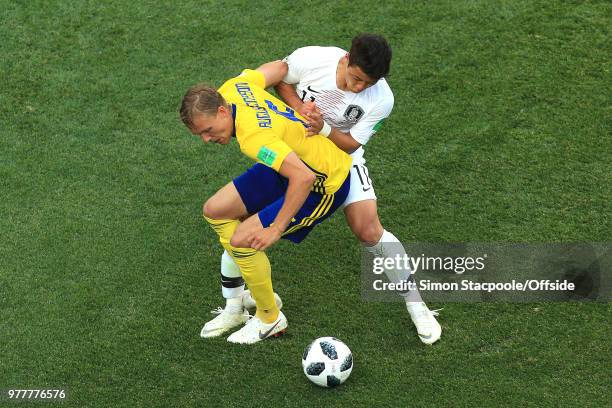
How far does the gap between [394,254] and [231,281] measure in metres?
1.13

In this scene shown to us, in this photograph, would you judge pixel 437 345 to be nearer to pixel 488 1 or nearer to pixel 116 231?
pixel 116 231

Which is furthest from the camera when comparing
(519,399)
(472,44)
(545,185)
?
(472,44)

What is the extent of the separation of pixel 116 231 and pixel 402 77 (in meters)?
3.05

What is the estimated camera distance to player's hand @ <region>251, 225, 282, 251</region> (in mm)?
5555

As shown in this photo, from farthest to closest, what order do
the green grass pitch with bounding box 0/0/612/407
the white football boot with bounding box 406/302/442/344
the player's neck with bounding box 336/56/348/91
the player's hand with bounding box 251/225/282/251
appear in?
1. the white football boot with bounding box 406/302/442/344
2. the player's neck with bounding box 336/56/348/91
3. the green grass pitch with bounding box 0/0/612/407
4. the player's hand with bounding box 251/225/282/251

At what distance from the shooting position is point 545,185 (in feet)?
24.5

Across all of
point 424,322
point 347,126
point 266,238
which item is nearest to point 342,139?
point 347,126

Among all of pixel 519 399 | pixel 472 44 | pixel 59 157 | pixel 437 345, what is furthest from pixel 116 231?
pixel 472 44

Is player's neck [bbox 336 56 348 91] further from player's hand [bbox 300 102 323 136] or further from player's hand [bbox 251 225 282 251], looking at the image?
player's hand [bbox 251 225 282 251]

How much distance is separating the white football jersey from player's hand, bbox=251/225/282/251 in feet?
3.27

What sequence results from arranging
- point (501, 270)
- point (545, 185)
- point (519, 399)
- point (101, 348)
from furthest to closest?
point (545, 185) → point (501, 270) → point (101, 348) → point (519, 399)

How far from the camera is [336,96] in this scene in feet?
20.3

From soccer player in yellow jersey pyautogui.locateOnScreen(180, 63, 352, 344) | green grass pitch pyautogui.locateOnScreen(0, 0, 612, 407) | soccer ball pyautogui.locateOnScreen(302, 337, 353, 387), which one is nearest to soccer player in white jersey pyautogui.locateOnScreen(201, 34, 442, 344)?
soccer player in yellow jersey pyautogui.locateOnScreen(180, 63, 352, 344)

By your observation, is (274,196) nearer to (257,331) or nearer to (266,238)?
(266,238)
